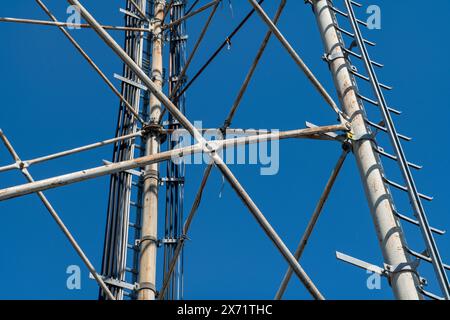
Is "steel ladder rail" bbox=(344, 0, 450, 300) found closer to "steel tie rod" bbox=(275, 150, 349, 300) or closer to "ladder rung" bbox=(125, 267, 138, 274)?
"steel tie rod" bbox=(275, 150, 349, 300)

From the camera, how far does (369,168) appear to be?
22.6 ft

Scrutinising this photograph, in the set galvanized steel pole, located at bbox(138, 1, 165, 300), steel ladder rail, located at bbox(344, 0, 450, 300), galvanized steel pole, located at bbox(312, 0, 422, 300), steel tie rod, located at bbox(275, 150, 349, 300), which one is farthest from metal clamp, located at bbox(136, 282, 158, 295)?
steel ladder rail, located at bbox(344, 0, 450, 300)

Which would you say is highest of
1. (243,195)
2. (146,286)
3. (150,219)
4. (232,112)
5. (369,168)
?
(232,112)

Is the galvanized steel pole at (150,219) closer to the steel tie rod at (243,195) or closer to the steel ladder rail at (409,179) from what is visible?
the steel tie rod at (243,195)

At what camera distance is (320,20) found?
8398 mm

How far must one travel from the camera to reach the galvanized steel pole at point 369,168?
6.09 metres

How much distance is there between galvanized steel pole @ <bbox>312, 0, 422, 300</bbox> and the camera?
6.09 metres

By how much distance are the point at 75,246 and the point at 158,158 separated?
249 centimetres

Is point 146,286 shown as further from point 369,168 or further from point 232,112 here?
point 369,168

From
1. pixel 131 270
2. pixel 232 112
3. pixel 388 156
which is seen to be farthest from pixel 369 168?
pixel 131 270

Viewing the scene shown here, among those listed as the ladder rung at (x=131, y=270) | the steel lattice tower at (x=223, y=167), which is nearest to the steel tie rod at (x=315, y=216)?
the steel lattice tower at (x=223, y=167)

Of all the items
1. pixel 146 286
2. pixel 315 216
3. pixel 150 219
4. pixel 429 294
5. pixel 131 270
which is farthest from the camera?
pixel 131 270

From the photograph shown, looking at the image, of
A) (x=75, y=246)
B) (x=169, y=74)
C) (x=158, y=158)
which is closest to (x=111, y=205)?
(x=75, y=246)

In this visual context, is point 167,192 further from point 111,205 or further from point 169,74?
point 169,74
